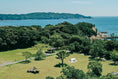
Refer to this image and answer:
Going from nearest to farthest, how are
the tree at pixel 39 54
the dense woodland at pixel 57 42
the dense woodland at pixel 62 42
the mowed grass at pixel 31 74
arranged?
1. the mowed grass at pixel 31 74
2. the dense woodland at pixel 62 42
3. the tree at pixel 39 54
4. the dense woodland at pixel 57 42

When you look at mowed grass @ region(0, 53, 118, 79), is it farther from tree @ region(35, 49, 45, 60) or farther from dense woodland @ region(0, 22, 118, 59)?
dense woodland @ region(0, 22, 118, 59)

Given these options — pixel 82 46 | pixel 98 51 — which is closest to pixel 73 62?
pixel 98 51

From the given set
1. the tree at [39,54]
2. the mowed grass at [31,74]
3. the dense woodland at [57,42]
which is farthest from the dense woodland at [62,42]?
the tree at [39,54]

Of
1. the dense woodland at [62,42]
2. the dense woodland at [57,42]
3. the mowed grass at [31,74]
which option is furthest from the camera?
the dense woodland at [57,42]

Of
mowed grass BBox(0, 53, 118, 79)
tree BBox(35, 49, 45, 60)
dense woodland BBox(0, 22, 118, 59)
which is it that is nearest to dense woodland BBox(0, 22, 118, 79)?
dense woodland BBox(0, 22, 118, 59)

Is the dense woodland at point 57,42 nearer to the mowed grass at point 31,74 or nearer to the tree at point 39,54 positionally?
the mowed grass at point 31,74

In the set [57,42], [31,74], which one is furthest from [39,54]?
[57,42]

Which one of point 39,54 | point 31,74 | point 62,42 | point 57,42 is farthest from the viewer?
point 62,42

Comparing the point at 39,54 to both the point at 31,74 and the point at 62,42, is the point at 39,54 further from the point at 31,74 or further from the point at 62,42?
the point at 62,42

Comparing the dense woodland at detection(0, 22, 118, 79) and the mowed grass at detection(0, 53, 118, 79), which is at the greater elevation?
the dense woodland at detection(0, 22, 118, 79)

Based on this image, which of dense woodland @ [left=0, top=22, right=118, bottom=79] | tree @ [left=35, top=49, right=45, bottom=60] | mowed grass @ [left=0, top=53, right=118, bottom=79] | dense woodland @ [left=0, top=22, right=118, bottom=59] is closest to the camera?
mowed grass @ [left=0, top=53, right=118, bottom=79]

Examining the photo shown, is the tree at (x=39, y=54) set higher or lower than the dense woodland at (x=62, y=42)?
lower
